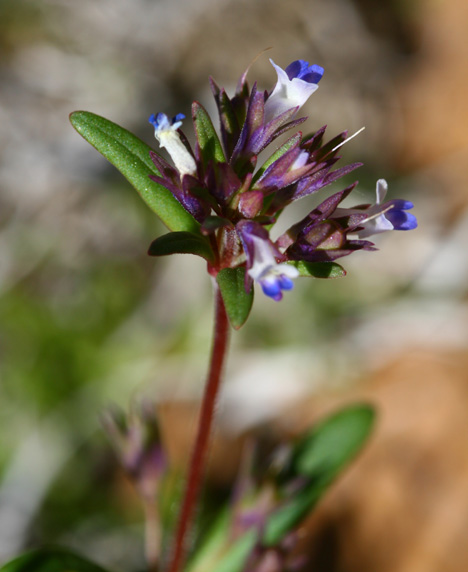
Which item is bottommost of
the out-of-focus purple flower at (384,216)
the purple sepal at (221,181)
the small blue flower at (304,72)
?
the out-of-focus purple flower at (384,216)

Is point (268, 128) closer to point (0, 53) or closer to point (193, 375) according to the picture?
point (193, 375)

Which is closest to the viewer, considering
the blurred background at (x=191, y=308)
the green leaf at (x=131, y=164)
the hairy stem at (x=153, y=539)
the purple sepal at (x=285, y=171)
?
the purple sepal at (x=285, y=171)

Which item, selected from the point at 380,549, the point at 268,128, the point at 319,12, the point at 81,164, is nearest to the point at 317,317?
the point at 380,549

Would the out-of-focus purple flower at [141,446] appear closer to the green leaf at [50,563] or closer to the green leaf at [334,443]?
the green leaf at [50,563]

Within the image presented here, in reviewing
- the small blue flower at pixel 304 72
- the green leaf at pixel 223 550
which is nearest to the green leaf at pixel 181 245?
the small blue flower at pixel 304 72

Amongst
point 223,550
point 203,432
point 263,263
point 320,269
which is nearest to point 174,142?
point 263,263

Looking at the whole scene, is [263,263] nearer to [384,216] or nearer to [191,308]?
[384,216]

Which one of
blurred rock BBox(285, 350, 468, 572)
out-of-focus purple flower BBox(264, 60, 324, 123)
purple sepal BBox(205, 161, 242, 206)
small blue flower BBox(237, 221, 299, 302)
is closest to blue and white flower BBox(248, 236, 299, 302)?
small blue flower BBox(237, 221, 299, 302)
